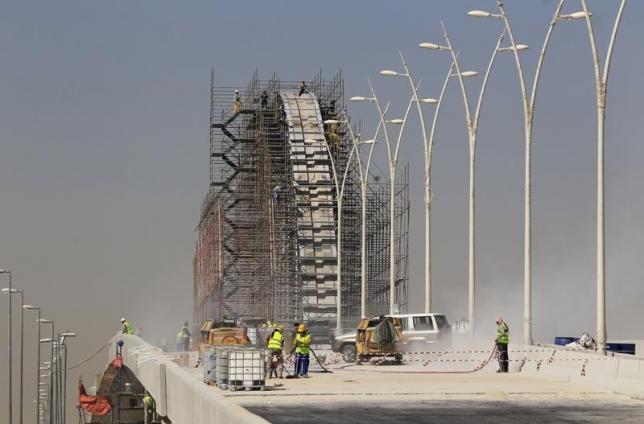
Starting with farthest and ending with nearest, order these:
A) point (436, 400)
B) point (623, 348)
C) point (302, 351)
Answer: point (623, 348) → point (302, 351) → point (436, 400)

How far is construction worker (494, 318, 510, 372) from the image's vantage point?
52281 mm

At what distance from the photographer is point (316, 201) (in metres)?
132

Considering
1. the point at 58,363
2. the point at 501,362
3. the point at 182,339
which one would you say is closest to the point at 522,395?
the point at 501,362

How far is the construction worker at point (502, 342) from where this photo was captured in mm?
52281

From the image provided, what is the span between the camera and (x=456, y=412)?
1446 inches

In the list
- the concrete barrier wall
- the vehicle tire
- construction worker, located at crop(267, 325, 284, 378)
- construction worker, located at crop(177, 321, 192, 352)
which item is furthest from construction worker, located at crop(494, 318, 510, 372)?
construction worker, located at crop(177, 321, 192, 352)

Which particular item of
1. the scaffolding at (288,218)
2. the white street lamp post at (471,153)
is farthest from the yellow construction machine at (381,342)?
the scaffolding at (288,218)

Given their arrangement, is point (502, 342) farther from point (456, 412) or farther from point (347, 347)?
point (347, 347)

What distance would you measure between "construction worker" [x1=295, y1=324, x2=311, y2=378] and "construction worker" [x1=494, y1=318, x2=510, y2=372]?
561cm

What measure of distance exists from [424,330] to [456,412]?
34624mm

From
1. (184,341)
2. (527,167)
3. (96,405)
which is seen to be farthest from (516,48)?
(184,341)

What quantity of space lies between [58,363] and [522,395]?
72.9m

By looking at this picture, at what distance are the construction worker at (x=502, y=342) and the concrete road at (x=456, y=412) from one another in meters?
11.5

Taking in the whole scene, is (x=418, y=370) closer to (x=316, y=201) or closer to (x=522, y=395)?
(x=522, y=395)
